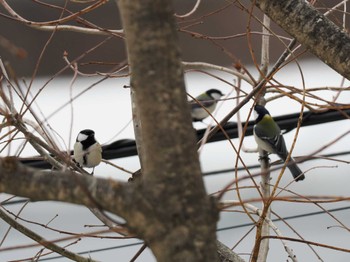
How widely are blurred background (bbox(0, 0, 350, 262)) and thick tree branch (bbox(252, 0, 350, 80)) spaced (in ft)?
0.43

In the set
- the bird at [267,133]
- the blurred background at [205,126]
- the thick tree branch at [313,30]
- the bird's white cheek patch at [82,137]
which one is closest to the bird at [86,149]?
the bird's white cheek patch at [82,137]

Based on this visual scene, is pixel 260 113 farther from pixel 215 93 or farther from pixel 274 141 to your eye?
pixel 215 93

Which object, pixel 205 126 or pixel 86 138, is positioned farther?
pixel 205 126

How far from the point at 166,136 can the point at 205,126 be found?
154 inches

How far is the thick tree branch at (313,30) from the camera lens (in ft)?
4.29

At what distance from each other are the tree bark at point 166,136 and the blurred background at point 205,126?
566 millimetres

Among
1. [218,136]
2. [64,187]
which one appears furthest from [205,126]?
[64,187]

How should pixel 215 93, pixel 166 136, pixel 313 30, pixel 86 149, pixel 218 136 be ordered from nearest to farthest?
pixel 166 136, pixel 313 30, pixel 218 136, pixel 86 149, pixel 215 93

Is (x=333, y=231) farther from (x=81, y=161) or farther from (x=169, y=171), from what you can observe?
(x=169, y=171)

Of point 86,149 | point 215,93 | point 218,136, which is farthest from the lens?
point 215,93

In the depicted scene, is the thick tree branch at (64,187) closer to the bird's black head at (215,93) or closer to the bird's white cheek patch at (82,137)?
the bird's white cheek patch at (82,137)

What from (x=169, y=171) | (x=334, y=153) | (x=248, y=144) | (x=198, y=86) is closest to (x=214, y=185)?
(x=334, y=153)

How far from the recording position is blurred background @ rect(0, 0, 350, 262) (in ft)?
11.1

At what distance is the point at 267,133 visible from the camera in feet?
11.7
